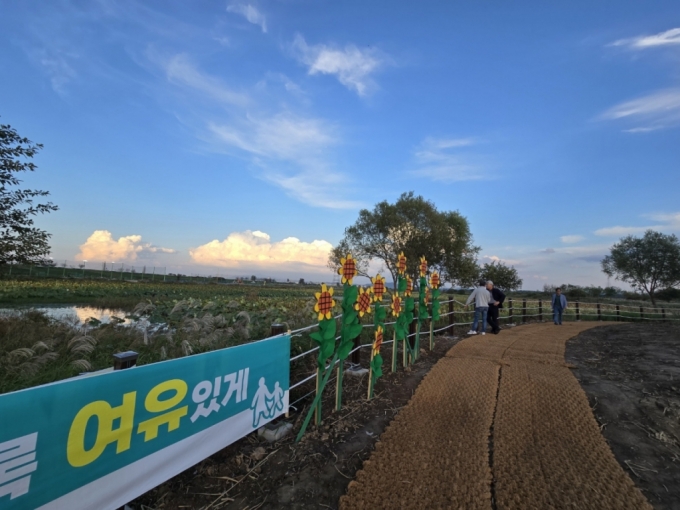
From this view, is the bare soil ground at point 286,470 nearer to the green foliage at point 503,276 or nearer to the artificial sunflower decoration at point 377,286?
the artificial sunflower decoration at point 377,286

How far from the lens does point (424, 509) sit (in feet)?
8.41

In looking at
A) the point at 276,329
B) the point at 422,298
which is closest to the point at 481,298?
the point at 422,298

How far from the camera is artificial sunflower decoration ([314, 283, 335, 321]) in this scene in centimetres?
416

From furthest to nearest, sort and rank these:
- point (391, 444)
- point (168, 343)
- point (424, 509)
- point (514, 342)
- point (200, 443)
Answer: point (514, 342) → point (168, 343) → point (391, 444) → point (200, 443) → point (424, 509)

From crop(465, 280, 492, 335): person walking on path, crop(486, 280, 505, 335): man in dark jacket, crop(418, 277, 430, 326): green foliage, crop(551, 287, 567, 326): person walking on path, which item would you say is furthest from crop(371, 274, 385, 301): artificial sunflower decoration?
crop(551, 287, 567, 326): person walking on path

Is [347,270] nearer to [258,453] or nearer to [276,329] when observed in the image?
[276,329]

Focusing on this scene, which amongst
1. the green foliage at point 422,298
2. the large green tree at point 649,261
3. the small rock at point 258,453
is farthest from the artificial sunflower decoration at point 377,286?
the large green tree at point 649,261

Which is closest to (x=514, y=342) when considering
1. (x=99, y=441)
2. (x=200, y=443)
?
(x=200, y=443)

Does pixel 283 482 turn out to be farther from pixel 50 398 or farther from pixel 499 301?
pixel 499 301

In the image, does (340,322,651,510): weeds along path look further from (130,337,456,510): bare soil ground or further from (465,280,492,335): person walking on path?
(465,280,492,335): person walking on path

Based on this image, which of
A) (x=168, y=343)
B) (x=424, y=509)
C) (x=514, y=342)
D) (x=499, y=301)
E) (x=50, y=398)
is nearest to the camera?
(x=50, y=398)

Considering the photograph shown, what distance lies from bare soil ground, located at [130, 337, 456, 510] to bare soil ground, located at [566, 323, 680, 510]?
2.45 metres

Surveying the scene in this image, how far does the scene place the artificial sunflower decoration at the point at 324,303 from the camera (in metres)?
4.16

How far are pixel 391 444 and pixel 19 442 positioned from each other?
2.97 metres
